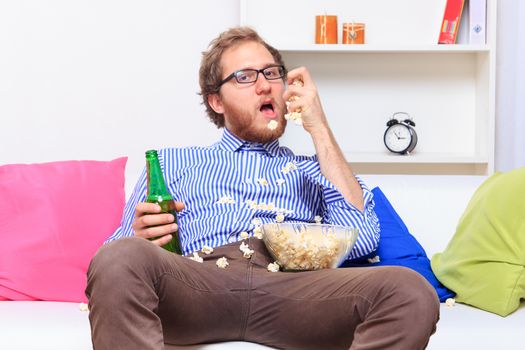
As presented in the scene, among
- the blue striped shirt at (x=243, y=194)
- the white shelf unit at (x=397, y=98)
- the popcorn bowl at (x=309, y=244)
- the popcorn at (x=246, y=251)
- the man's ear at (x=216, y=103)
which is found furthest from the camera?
→ the white shelf unit at (x=397, y=98)

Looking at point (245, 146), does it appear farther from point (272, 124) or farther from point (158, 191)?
point (158, 191)

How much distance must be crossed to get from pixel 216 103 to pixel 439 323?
0.94 m

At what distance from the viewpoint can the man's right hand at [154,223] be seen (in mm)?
2125

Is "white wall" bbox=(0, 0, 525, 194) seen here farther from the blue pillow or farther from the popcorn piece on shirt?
the popcorn piece on shirt

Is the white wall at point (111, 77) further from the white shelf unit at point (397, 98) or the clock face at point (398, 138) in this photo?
the clock face at point (398, 138)

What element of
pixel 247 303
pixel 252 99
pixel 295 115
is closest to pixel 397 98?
pixel 252 99

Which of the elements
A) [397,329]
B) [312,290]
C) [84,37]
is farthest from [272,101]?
[84,37]

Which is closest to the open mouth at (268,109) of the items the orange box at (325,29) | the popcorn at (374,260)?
the popcorn at (374,260)

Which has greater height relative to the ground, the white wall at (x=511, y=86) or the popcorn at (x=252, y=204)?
the white wall at (x=511, y=86)

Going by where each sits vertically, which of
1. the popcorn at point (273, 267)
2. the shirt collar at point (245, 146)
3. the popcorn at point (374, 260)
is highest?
the shirt collar at point (245, 146)

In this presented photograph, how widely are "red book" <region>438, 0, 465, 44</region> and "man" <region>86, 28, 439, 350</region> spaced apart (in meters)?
1.27

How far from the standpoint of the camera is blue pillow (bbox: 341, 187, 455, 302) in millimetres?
2404

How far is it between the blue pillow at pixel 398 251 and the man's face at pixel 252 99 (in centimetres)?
40

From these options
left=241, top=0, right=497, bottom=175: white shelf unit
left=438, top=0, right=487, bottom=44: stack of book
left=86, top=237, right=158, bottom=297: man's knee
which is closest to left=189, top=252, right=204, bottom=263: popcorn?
left=86, top=237, right=158, bottom=297: man's knee
